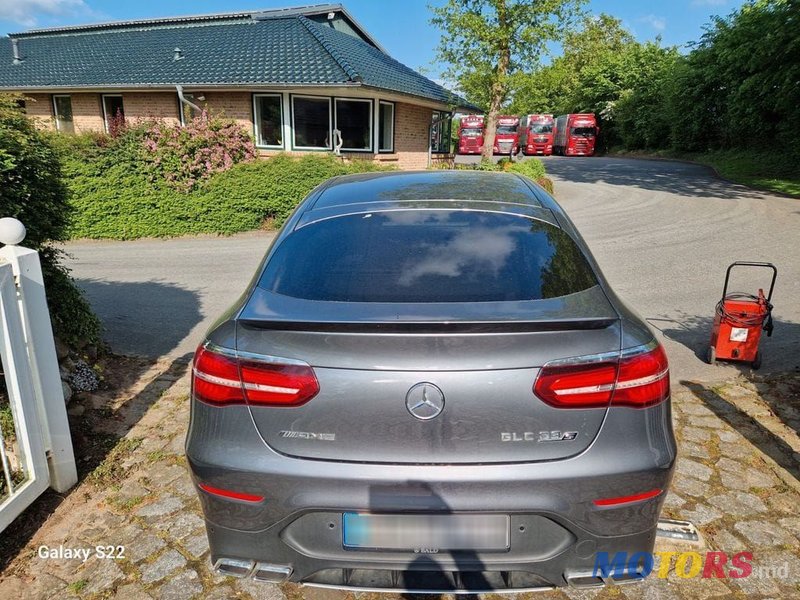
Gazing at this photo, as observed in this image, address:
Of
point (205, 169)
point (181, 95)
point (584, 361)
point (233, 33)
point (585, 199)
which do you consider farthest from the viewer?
point (233, 33)

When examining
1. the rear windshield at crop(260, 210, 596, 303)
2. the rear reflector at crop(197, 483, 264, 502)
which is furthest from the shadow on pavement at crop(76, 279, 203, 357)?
the rear reflector at crop(197, 483, 264, 502)

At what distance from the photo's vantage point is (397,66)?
21469 millimetres

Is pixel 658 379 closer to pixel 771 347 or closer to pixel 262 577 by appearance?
pixel 262 577

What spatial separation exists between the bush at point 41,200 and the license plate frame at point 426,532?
3.20m

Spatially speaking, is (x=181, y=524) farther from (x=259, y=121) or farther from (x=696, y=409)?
(x=259, y=121)

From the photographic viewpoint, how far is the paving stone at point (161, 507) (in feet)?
9.54

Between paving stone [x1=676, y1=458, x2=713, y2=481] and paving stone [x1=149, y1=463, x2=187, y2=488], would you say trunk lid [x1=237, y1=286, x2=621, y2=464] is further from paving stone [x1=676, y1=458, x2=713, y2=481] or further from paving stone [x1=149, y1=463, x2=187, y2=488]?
paving stone [x1=676, y1=458, x2=713, y2=481]

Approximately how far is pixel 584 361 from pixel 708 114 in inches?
1392

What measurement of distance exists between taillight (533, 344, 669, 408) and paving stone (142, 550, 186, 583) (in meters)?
1.93

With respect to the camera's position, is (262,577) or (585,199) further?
(585,199)

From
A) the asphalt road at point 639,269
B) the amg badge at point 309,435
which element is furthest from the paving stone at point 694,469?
the amg badge at point 309,435

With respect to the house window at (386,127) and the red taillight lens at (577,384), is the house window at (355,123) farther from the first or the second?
the red taillight lens at (577,384)

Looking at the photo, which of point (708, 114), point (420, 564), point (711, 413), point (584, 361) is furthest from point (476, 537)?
point (708, 114)

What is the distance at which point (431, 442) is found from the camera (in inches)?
71.3
